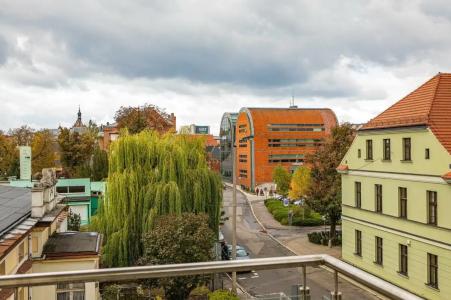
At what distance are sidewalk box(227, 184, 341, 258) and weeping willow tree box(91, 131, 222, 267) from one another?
868cm

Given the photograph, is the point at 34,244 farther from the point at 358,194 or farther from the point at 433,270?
the point at 358,194

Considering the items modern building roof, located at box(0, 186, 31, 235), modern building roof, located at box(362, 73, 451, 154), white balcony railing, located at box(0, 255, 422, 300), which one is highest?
modern building roof, located at box(362, 73, 451, 154)

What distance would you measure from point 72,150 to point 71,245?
123 feet

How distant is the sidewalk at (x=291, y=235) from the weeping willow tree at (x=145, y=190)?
8682 mm

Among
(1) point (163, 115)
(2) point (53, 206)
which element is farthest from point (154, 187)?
(1) point (163, 115)

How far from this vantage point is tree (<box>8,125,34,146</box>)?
60344 mm

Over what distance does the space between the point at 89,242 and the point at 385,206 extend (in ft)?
46.1

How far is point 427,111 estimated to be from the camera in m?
19.9

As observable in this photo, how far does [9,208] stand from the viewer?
55.6 feet

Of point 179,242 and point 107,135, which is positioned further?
point 107,135

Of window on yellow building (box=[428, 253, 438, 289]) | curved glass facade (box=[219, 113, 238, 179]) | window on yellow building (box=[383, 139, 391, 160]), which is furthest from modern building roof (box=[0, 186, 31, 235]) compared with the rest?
curved glass facade (box=[219, 113, 238, 179])

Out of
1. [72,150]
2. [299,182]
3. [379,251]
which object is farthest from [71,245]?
[72,150]

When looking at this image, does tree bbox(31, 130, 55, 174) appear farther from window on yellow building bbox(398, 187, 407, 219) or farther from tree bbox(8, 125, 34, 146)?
window on yellow building bbox(398, 187, 407, 219)

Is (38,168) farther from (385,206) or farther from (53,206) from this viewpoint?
(385,206)
